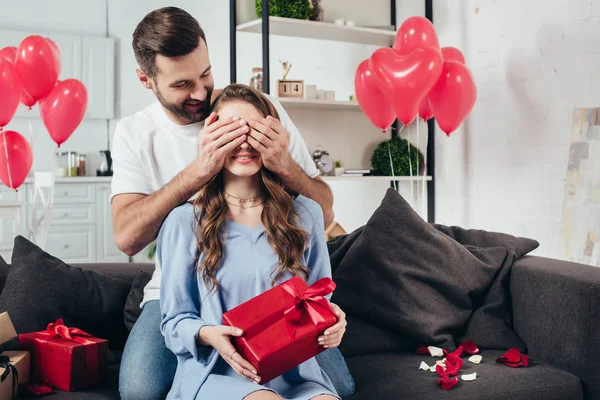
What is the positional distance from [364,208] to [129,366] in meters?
3.21

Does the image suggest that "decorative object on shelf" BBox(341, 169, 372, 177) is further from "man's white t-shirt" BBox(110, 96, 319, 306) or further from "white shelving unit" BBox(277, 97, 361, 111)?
"man's white t-shirt" BBox(110, 96, 319, 306)

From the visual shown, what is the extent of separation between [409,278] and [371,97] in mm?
1429

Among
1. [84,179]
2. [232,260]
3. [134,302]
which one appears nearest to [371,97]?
[134,302]

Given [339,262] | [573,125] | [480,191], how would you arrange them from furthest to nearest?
1. [480,191]
2. [573,125]
3. [339,262]

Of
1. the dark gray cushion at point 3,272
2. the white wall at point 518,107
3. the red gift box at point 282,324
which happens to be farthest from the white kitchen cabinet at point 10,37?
the red gift box at point 282,324

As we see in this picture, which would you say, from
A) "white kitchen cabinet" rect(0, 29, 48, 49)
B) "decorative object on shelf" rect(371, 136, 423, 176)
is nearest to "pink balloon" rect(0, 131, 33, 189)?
"decorative object on shelf" rect(371, 136, 423, 176)

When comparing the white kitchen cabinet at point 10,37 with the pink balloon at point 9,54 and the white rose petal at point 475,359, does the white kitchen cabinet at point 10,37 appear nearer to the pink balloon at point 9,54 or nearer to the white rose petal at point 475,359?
the pink balloon at point 9,54

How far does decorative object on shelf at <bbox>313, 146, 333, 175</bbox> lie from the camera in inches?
165

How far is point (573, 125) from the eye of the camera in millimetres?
3145

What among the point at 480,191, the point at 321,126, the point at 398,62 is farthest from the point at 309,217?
the point at 321,126

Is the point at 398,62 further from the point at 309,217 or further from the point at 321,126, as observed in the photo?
the point at 309,217

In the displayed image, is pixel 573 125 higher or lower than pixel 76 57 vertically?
lower

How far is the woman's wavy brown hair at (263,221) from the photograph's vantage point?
5.27 ft

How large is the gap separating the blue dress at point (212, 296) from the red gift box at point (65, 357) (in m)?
0.30
